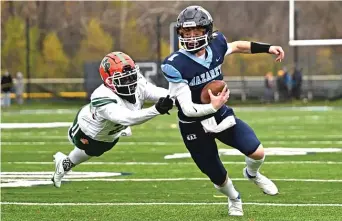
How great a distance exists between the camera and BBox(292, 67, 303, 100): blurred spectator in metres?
34.0

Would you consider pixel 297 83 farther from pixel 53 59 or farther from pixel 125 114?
pixel 125 114

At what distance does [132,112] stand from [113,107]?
39cm

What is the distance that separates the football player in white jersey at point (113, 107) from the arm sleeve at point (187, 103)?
0.16 m

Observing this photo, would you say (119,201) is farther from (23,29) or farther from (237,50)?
(23,29)

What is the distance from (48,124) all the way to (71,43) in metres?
20.8

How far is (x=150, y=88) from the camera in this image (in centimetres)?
898

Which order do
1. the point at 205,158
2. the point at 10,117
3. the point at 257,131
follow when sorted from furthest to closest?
the point at 10,117 → the point at 257,131 → the point at 205,158

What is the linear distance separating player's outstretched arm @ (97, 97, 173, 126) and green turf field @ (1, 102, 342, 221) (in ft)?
2.98

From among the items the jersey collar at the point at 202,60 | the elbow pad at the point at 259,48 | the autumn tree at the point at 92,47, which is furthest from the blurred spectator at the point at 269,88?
the jersey collar at the point at 202,60

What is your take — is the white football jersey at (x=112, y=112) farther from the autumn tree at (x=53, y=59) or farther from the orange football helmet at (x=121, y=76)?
the autumn tree at (x=53, y=59)

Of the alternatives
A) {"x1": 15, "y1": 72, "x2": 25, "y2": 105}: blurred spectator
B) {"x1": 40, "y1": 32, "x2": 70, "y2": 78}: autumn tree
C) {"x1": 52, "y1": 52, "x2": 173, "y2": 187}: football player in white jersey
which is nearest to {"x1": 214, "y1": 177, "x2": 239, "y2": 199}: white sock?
{"x1": 52, "y1": 52, "x2": 173, "y2": 187}: football player in white jersey

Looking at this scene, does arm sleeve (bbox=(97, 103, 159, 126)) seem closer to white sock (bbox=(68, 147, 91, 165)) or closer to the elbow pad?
white sock (bbox=(68, 147, 91, 165))

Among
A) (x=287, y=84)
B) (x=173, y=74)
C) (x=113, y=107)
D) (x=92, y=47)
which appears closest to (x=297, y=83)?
(x=287, y=84)

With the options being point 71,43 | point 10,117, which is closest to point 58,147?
point 10,117
